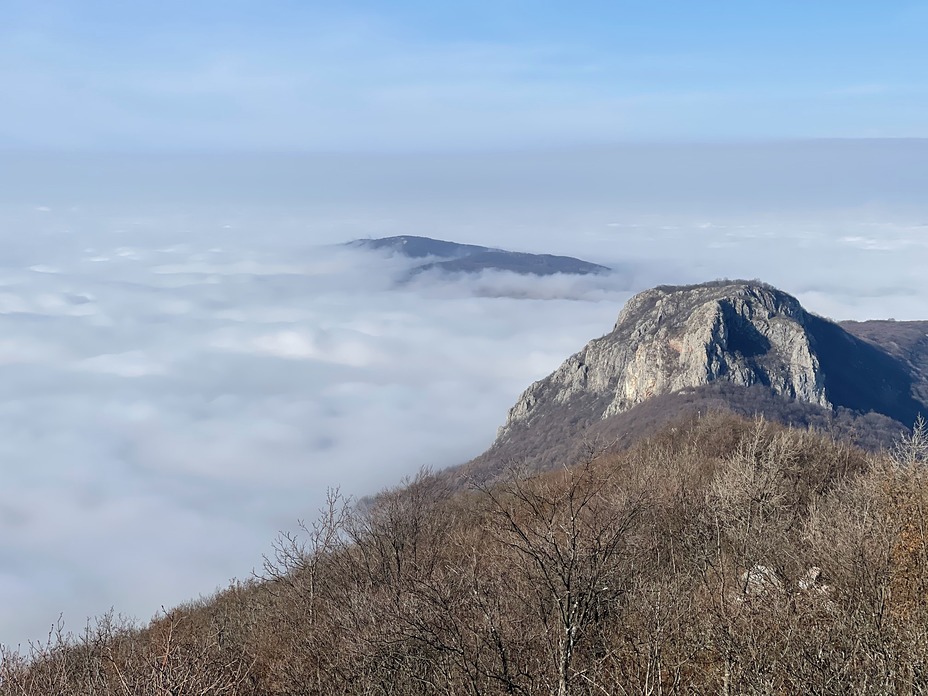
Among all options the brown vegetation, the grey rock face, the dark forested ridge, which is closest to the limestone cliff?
the grey rock face

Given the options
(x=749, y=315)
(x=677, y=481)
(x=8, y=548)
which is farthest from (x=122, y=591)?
(x=677, y=481)

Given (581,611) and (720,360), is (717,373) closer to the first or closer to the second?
(720,360)

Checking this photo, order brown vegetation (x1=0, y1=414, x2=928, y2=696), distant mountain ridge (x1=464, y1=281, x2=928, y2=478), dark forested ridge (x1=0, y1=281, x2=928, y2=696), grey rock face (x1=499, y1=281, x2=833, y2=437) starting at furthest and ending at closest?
grey rock face (x1=499, y1=281, x2=833, y2=437) → distant mountain ridge (x1=464, y1=281, x2=928, y2=478) → dark forested ridge (x1=0, y1=281, x2=928, y2=696) → brown vegetation (x1=0, y1=414, x2=928, y2=696)

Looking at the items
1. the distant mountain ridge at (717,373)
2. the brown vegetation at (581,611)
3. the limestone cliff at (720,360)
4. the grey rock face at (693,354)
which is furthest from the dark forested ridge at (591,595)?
the limestone cliff at (720,360)

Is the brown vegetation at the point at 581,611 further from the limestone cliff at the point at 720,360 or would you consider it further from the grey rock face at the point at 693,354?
the limestone cliff at the point at 720,360

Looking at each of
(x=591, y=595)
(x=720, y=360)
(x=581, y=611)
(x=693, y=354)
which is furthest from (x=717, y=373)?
(x=581, y=611)

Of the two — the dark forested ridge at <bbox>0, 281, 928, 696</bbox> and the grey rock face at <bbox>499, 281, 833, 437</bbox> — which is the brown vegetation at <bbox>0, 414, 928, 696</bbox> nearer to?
the dark forested ridge at <bbox>0, 281, 928, 696</bbox>
